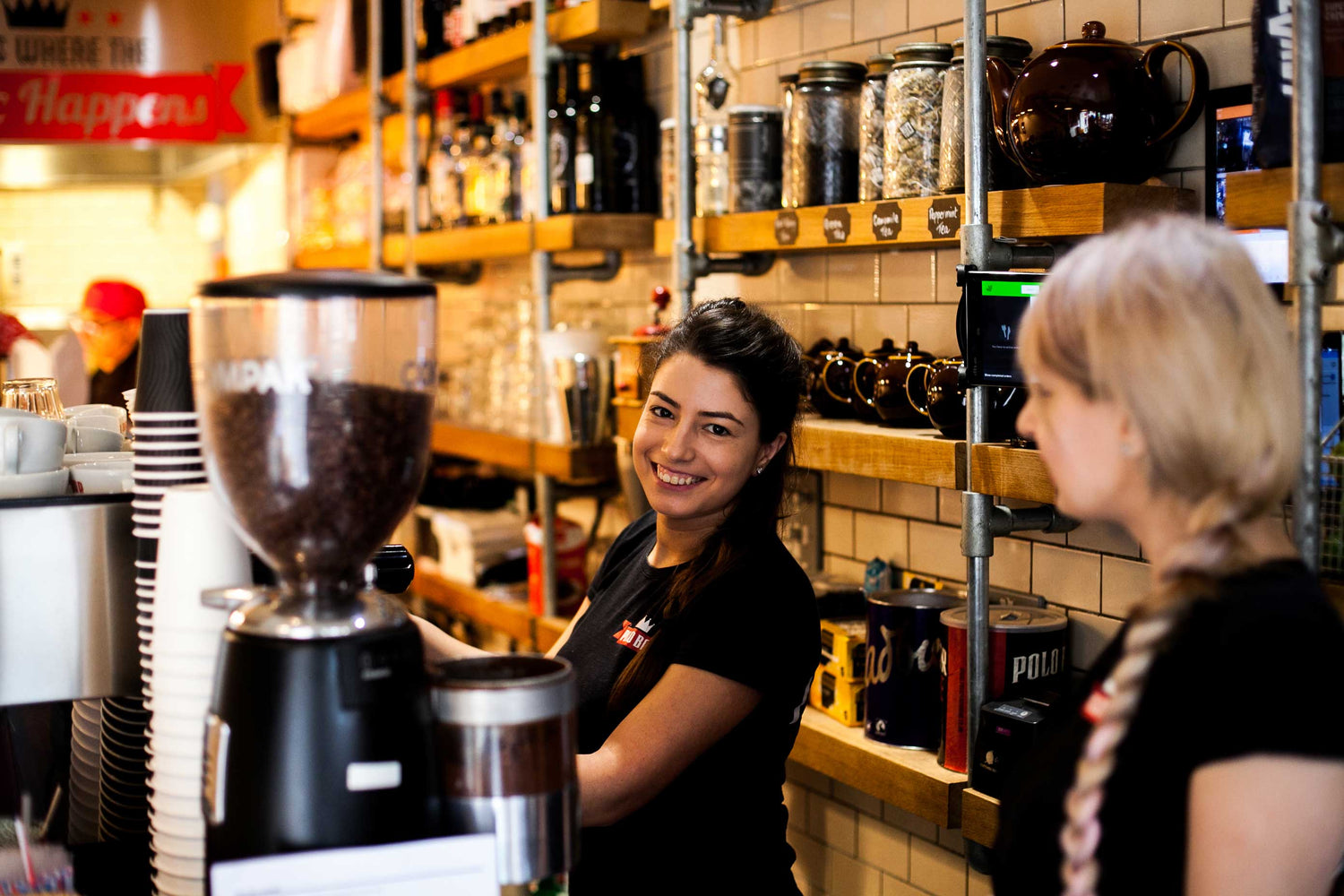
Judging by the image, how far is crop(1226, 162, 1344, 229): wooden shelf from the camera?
147 centimetres

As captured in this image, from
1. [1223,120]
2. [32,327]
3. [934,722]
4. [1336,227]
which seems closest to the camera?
[1336,227]

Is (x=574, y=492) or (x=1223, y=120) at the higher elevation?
(x=1223, y=120)

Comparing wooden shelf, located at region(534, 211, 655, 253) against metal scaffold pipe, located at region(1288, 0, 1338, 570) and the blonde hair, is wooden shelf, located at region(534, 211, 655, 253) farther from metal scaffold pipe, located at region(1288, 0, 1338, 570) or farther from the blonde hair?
the blonde hair

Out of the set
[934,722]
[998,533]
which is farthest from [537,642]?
[998,533]

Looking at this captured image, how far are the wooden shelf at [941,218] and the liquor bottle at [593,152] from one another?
0.63 metres

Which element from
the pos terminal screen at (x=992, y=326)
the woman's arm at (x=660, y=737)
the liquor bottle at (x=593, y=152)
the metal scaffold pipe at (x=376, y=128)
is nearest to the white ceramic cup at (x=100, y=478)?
the woman's arm at (x=660, y=737)

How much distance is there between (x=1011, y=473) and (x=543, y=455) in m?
1.60

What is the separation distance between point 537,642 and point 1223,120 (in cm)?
206

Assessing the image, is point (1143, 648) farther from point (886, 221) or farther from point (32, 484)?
point (886, 221)

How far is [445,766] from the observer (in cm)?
108

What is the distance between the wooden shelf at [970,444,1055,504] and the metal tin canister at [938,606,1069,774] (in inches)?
10.5

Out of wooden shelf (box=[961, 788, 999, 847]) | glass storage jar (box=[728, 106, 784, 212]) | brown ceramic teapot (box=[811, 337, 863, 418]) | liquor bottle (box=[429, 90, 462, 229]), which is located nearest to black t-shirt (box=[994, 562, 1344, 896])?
wooden shelf (box=[961, 788, 999, 847])

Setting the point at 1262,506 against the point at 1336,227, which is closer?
the point at 1262,506

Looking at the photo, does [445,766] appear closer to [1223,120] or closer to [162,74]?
[1223,120]
